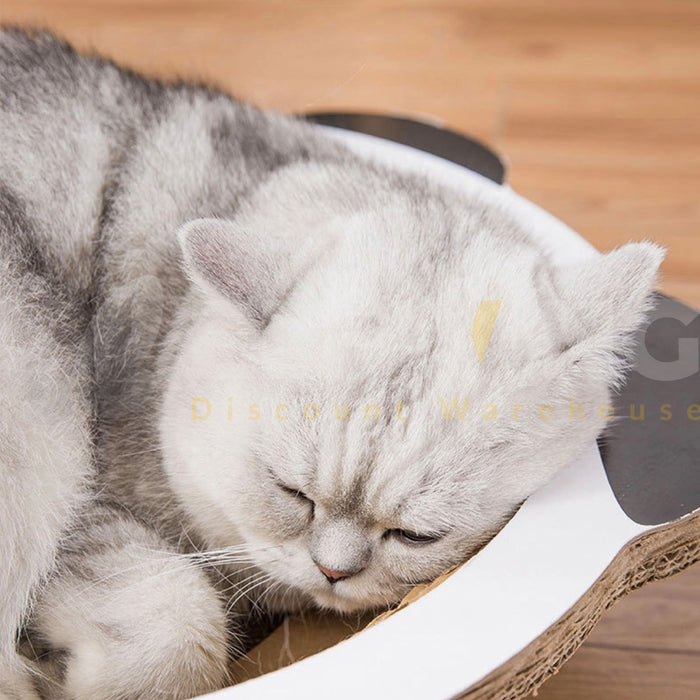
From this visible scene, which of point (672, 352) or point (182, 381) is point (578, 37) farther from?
point (182, 381)

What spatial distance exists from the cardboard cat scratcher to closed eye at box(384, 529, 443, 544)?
47mm

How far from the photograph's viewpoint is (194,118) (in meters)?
1.41

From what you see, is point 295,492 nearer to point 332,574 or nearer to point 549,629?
point 332,574

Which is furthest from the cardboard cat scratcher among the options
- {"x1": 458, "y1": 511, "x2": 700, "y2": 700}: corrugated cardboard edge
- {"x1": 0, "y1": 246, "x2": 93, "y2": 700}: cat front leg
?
{"x1": 0, "y1": 246, "x2": 93, "y2": 700}: cat front leg

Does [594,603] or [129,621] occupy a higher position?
[594,603]

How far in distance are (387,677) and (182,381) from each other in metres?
0.48

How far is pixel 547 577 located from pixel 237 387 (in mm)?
435

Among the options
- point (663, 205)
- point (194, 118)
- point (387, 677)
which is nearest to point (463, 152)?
point (194, 118)

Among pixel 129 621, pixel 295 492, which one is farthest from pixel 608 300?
pixel 129 621

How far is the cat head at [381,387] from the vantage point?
99cm

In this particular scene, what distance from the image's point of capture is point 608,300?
3.36 feet

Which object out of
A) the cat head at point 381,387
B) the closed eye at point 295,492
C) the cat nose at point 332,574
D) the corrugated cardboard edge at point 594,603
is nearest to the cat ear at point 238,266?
the cat head at point 381,387

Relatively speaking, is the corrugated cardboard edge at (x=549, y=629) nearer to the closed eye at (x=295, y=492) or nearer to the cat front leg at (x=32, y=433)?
the closed eye at (x=295, y=492)

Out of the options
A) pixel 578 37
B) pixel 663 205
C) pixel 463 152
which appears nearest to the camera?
pixel 463 152
